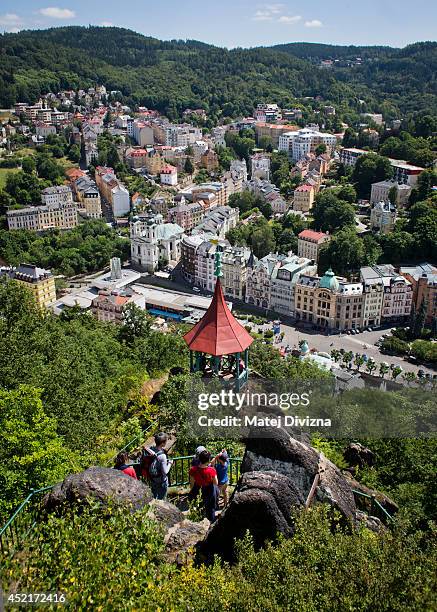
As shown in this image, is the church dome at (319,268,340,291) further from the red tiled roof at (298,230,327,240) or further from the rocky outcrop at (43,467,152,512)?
the rocky outcrop at (43,467,152,512)

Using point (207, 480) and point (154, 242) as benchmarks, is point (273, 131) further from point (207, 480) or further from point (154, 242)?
point (207, 480)

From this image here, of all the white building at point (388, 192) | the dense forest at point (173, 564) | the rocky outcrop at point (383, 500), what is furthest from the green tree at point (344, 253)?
the rocky outcrop at point (383, 500)

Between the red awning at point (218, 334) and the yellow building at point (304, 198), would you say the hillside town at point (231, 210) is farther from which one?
the red awning at point (218, 334)

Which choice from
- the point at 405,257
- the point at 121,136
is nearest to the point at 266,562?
the point at 405,257

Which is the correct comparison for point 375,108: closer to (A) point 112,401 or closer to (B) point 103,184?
(B) point 103,184

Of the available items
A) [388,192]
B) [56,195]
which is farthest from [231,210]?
[56,195]
